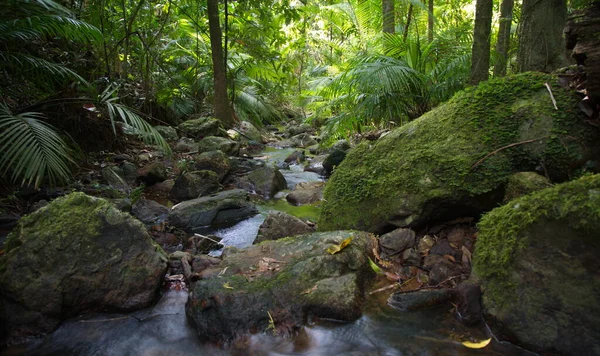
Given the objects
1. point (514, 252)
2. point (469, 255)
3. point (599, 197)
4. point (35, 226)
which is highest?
point (599, 197)

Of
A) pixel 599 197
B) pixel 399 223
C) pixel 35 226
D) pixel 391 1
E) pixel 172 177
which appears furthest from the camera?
pixel 391 1

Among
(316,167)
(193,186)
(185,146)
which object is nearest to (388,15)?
(316,167)

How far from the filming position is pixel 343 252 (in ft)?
8.48

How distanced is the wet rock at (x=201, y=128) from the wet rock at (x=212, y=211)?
11.1 feet

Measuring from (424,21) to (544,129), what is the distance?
667cm

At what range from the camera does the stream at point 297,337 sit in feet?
6.63

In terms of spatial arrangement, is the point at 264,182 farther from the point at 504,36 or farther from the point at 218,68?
the point at 504,36

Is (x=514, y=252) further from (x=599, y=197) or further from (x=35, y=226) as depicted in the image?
(x=35, y=226)

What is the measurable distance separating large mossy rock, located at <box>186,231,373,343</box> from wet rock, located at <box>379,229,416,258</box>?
263 mm

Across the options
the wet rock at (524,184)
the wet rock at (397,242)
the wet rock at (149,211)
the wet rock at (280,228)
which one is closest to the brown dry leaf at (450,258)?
the wet rock at (397,242)

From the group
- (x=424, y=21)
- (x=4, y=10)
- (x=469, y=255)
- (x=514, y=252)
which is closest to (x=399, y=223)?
(x=469, y=255)

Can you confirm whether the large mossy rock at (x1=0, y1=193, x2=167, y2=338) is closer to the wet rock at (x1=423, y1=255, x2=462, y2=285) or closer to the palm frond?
the palm frond

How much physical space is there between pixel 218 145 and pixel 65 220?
4.81 metres

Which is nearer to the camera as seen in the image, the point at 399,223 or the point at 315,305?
the point at 315,305
